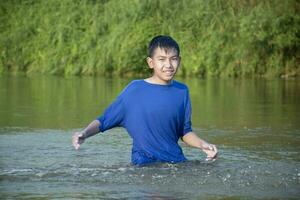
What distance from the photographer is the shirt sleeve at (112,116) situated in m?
6.86

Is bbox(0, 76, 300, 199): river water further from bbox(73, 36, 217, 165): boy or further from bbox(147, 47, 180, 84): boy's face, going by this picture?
bbox(147, 47, 180, 84): boy's face

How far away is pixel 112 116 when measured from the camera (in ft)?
22.6

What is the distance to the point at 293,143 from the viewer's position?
1062 centimetres

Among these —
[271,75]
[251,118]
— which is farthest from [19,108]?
[271,75]

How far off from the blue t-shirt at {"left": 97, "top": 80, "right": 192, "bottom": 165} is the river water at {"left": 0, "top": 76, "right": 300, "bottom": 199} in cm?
18

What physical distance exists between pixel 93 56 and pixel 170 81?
99.3 ft

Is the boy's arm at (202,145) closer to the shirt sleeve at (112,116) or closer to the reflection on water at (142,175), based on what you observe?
the reflection on water at (142,175)

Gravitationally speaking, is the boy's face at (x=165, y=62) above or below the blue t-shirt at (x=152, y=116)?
above

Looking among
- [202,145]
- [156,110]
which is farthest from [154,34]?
[202,145]

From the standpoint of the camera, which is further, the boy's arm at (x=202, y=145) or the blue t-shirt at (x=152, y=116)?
the blue t-shirt at (x=152, y=116)

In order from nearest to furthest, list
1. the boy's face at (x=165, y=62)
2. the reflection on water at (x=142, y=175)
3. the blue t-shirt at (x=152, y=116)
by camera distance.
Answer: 1. the reflection on water at (x=142, y=175)
2. the boy's face at (x=165, y=62)
3. the blue t-shirt at (x=152, y=116)

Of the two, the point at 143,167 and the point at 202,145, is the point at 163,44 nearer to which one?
the point at 202,145

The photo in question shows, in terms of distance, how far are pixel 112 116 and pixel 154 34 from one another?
97.8ft

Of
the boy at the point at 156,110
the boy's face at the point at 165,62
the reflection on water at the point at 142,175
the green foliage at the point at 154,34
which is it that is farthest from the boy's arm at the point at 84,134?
the green foliage at the point at 154,34
